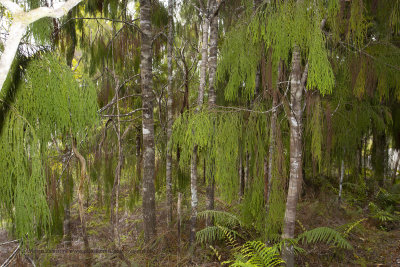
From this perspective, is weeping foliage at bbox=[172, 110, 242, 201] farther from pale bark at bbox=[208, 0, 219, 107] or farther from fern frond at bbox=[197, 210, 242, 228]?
fern frond at bbox=[197, 210, 242, 228]

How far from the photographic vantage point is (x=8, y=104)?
133cm

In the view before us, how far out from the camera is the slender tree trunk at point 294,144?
2.43 m

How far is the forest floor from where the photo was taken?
3.50m

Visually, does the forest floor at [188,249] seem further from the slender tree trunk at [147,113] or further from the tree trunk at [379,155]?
the tree trunk at [379,155]

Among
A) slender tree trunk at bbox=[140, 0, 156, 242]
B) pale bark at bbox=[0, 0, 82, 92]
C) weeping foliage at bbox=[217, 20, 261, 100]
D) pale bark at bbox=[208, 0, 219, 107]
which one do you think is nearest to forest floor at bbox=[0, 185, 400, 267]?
slender tree trunk at bbox=[140, 0, 156, 242]

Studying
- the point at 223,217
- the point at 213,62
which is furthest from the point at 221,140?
the point at 223,217

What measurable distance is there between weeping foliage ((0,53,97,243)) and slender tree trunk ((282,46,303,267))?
Result: 1.93 metres

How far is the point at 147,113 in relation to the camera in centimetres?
358

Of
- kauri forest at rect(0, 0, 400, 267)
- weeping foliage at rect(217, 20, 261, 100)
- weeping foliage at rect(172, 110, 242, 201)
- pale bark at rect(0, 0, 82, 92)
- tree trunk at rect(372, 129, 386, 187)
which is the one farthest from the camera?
tree trunk at rect(372, 129, 386, 187)

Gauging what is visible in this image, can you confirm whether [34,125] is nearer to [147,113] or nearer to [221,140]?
[221,140]

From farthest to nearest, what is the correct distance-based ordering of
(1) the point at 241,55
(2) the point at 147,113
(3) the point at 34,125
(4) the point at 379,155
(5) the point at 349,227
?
(4) the point at 379,155, (5) the point at 349,227, (2) the point at 147,113, (1) the point at 241,55, (3) the point at 34,125

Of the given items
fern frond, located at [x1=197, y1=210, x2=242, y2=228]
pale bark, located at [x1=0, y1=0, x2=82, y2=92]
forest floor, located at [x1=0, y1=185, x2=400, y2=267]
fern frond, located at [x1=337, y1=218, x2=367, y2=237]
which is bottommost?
forest floor, located at [x1=0, y1=185, x2=400, y2=267]

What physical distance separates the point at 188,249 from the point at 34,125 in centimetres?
301

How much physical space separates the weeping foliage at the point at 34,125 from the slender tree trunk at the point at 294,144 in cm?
193
